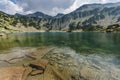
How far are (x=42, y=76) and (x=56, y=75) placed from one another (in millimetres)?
2325

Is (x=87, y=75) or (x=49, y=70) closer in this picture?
(x=87, y=75)

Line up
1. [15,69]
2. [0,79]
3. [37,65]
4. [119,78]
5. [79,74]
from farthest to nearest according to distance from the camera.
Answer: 1. [37,65]
2. [15,69]
3. [79,74]
4. [119,78]
5. [0,79]

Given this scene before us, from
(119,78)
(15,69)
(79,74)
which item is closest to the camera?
(119,78)

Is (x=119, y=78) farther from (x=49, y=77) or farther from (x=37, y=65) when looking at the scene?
(x=37, y=65)

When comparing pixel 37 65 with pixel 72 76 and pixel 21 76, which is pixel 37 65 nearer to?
pixel 21 76

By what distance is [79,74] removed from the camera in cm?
2534

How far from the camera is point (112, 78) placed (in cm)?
2389

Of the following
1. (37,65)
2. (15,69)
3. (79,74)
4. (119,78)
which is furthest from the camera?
(37,65)

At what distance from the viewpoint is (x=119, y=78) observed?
23.6m

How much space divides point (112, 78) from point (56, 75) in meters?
9.03

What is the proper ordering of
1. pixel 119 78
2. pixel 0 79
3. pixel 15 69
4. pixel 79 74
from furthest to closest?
pixel 15 69
pixel 79 74
pixel 119 78
pixel 0 79

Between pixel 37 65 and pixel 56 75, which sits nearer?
pixel 56 75

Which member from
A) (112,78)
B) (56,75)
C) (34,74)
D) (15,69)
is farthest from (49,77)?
(112,78)

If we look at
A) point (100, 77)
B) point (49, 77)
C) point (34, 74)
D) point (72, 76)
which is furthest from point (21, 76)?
point (100, 77)
